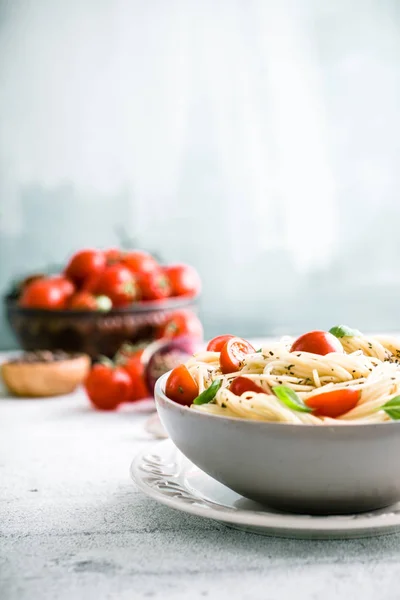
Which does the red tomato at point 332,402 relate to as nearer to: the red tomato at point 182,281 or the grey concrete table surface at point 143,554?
the grey concrete table surface at point 143,554

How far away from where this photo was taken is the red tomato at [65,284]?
3318 mm

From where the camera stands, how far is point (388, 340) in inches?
65.5

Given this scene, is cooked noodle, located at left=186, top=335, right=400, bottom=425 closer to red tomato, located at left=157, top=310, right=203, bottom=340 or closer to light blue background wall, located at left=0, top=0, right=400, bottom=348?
red tomato, located at left=157, top=310, right=203, bottom=340

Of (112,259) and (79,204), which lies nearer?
(112,259)

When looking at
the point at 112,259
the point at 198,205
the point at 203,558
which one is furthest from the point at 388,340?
the point at 198,205

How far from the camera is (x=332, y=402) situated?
1278mm

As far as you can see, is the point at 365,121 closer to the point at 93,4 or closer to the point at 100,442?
the point at 93,4

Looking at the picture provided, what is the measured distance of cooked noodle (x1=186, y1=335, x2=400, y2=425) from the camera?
1.28 m

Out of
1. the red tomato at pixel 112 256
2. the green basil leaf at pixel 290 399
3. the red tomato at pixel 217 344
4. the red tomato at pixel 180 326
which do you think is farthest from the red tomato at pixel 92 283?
the green basil leaf at pixel 290 399

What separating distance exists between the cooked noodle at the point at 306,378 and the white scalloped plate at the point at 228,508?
0.15 metres

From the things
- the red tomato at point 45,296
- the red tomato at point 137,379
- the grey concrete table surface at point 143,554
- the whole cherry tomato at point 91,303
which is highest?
the red tomato at point 45,296

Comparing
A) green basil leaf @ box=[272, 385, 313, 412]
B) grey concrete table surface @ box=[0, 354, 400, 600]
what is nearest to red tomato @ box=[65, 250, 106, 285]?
grey concrete table surface @ box=[0, 354, 400, 600]

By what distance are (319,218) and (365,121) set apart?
0.61 m

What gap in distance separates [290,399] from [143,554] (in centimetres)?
35
